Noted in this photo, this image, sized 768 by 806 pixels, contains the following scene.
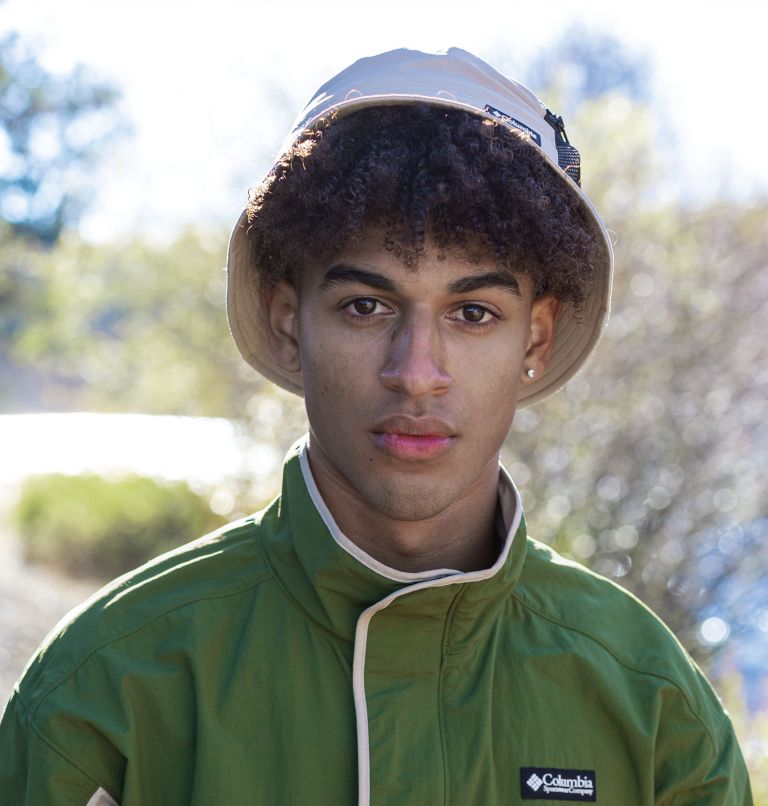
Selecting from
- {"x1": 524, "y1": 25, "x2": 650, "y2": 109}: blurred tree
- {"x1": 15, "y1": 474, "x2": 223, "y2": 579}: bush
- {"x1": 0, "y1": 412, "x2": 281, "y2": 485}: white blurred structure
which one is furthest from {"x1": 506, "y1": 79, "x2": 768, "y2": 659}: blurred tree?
{"x1": 15, "y1": 474, "x2": 223, "y2": 579}: bush

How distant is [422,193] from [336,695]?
91 cm

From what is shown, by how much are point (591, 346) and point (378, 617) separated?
2.75 feet

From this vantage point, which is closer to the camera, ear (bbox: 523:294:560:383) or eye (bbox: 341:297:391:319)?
eye (bbox: 341:297:391:319)

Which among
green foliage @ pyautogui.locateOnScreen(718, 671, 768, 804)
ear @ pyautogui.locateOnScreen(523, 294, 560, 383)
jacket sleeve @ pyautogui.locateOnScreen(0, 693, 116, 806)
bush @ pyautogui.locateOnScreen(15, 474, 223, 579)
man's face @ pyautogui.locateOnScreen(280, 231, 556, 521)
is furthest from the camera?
bush @ pyautogui.locateOnScreen(15, 474, 223, 579)

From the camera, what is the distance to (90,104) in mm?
11781

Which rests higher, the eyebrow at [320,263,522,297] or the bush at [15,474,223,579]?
the bush at [15,474,223,579]

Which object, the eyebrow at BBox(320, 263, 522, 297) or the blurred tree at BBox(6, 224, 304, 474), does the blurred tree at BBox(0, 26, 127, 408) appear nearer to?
the blurred tree at BBox(6, 224, 304, 474)

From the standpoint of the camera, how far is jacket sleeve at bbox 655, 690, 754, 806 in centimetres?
212

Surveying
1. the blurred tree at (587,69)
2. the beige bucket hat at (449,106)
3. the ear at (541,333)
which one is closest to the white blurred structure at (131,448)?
the blurred tree at (587,69)

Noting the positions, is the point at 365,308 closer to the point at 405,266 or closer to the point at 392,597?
the point at 405,266

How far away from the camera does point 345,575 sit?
2.04 m

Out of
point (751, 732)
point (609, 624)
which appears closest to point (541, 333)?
point (609, 624)

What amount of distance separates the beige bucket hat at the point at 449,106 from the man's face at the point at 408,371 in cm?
27

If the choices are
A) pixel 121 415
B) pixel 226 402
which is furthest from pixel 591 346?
pixel 121 415
